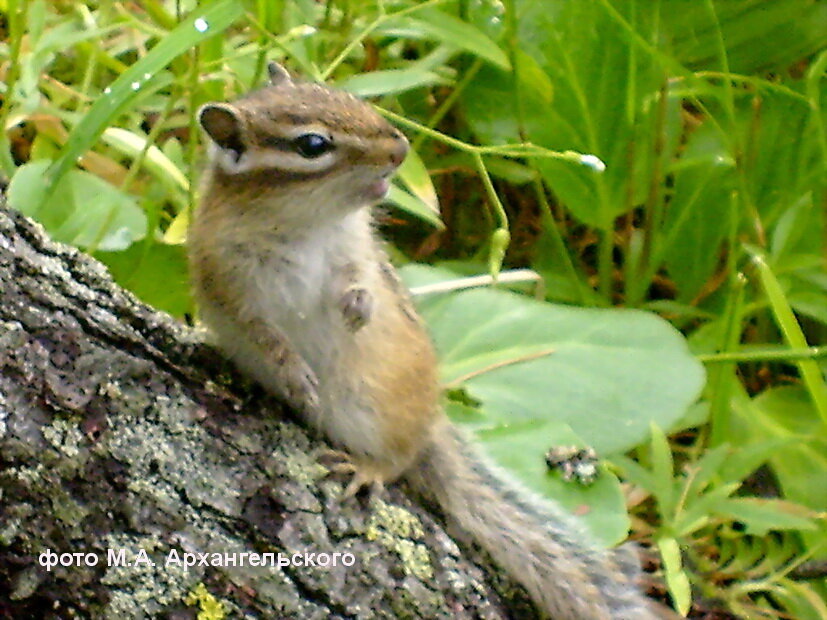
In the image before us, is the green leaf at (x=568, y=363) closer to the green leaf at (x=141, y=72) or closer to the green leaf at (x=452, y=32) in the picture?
the green leaf at (x=452, y=32)

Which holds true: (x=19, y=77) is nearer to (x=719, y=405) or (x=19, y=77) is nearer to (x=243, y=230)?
(x=243, y=230)

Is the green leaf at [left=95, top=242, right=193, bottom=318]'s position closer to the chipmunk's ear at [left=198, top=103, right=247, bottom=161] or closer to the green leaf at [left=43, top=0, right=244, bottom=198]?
the green leaf at [left=43, top=0, right=244, bottom=198]

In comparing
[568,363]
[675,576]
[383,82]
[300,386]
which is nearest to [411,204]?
[383,82]

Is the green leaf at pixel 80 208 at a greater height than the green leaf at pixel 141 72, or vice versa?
the green leaf at pixel 141 72

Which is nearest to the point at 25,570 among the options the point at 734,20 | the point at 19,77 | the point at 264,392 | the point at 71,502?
the point at 71,502

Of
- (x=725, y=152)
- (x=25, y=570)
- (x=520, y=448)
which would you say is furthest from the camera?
(x=725, y=152)

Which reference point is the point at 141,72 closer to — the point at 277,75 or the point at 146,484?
the point at 277,75

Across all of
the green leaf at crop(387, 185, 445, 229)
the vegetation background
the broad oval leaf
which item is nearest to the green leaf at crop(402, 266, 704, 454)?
the vegetation background

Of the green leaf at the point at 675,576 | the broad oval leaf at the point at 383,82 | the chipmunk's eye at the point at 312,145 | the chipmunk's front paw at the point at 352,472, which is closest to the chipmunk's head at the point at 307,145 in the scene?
the chipmunk's eye at the point at 312,145
